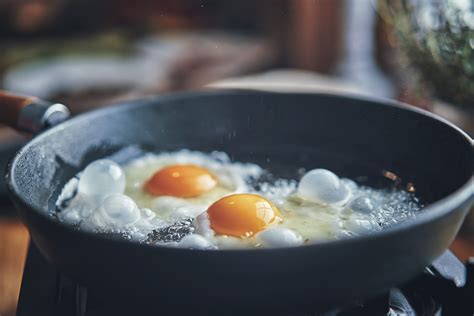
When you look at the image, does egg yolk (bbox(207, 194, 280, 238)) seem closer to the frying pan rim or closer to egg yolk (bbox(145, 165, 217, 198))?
egg yolk (bbox(145, 165, 217, 198))

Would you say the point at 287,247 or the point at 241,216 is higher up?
the point at 287,247

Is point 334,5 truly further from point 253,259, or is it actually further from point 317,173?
point 253,259

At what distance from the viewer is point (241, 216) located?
3.80 feet

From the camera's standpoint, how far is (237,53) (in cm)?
362

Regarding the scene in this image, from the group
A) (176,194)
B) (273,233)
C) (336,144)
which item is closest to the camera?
(273,233)

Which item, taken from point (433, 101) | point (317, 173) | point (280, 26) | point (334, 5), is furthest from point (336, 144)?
point (280, 26)

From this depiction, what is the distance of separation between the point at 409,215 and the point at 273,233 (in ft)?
0.99

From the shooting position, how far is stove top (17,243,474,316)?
1.13 m

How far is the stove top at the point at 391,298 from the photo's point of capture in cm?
113

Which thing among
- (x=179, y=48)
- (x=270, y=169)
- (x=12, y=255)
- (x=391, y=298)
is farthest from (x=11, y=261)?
(x=179, y=48)

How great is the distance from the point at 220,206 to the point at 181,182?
0.21 m

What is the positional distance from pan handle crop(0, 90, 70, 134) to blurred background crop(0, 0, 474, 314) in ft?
4.66

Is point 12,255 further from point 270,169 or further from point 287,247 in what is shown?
point 287,247

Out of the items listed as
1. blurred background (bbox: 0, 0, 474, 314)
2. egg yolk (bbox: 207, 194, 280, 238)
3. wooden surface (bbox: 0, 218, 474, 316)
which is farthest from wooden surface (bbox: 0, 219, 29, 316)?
egg yolk (bbox: 207, 194, 280, 238)
